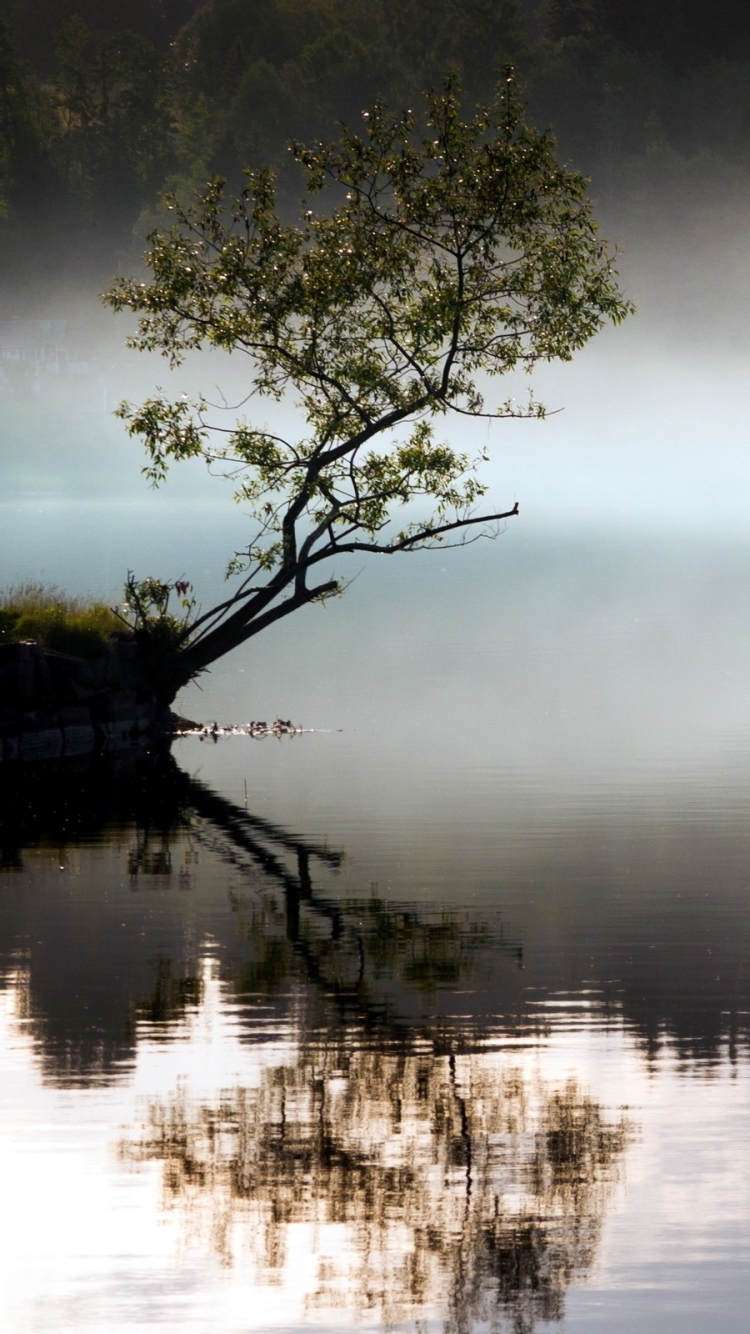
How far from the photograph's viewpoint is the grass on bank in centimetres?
3769

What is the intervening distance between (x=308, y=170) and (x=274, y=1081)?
2597 cm

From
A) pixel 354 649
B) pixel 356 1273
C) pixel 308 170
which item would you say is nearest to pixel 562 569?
pixel 354 649

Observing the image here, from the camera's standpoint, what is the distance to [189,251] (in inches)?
1494

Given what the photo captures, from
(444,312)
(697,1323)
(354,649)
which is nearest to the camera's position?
(697,1323)

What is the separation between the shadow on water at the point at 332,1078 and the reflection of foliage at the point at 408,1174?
0.06 feet

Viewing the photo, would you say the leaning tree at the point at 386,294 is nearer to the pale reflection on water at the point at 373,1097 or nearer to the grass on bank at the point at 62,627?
the grass on bank at the point at 62,627

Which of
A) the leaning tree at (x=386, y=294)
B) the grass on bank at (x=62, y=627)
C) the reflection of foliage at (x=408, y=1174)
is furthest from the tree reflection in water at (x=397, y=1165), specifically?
the leaning tree at (x=386, y=294)

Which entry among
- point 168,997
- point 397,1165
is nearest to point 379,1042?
point 168,997

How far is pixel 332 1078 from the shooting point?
14.6 m

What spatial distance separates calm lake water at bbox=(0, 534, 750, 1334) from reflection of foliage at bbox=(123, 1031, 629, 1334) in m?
0.03

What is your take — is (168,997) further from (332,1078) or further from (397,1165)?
(397,1165)

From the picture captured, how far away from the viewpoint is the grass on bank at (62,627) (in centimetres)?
3769

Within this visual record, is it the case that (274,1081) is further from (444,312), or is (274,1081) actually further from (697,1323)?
(444,312)

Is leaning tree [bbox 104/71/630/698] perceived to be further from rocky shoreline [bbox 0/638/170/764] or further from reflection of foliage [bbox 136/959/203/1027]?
reflection of foliage [bbox 136/959/203/1027]
